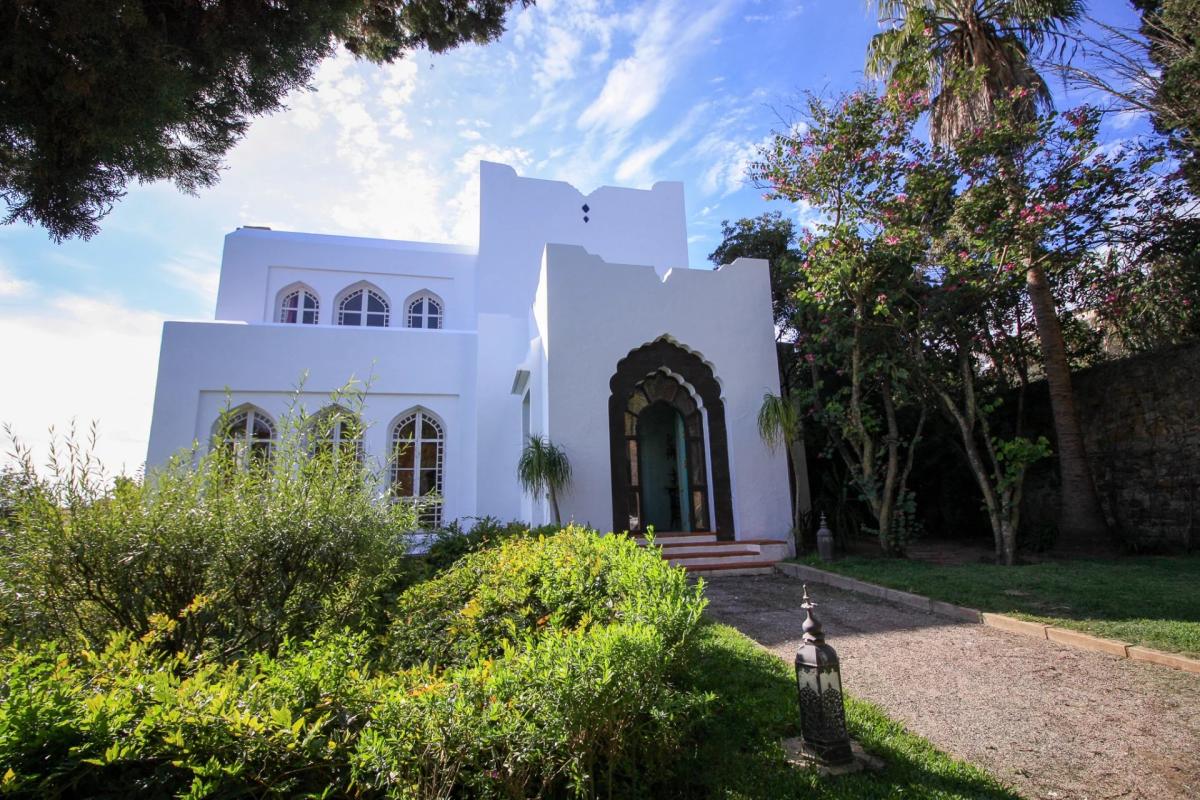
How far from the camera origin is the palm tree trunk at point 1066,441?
8367 millimetres

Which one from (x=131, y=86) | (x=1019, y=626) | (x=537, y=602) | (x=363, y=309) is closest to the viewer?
(x=131, y=86)

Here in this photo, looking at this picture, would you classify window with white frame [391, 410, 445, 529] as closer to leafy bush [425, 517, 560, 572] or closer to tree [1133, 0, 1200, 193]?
leafy bush [425, 517, 560, 572]

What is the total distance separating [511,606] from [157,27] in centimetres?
386

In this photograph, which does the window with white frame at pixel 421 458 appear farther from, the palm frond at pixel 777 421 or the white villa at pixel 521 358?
the palm frond at pixel 777 421

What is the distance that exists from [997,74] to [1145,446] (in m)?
6.23

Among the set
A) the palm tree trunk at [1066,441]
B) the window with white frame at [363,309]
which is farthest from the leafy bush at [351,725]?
the window with white frame at [363,309]

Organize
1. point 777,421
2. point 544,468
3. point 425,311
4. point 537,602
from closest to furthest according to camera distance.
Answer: point 537,602 → point 544,468 → point 777,421 → point 425,311

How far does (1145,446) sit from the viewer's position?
855 centimetres

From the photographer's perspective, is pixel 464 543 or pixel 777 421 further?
pixel 777 421

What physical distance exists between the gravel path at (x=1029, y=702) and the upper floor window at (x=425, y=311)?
41.0 feet

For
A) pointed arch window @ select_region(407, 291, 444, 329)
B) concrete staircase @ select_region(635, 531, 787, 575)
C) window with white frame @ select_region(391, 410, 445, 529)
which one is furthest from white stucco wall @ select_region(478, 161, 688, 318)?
concrete staircase @ select_region(635, 531, 787, 575)

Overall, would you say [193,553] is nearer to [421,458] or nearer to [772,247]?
[421,458]

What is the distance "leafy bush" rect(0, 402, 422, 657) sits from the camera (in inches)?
Result: 121

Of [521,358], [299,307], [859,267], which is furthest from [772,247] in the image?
[299,307]
